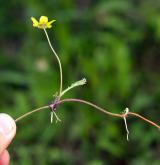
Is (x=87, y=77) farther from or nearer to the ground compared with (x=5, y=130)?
farther from the ground

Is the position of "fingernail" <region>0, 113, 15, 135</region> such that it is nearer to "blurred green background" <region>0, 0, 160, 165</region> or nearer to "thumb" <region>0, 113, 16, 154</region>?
"thumb" <region>0, 113, 16, 154</region>

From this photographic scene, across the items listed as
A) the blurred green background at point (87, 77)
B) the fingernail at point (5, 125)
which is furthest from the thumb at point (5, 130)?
the blurred green background at point (87, 77)

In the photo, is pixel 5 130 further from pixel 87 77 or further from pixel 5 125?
pixel 87 77

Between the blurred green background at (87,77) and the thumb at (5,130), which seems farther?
the blurred green background at (87,77)

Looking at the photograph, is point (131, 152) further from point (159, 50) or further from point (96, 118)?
point (159, 50)

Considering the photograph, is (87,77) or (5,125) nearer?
(5,125)

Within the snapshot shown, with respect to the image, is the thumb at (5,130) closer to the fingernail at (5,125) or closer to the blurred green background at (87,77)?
the fingernail at (5,125)

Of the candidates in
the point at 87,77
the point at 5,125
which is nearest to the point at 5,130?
the point at 5,125

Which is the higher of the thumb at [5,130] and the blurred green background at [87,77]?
the blurred green background at [87,77]
